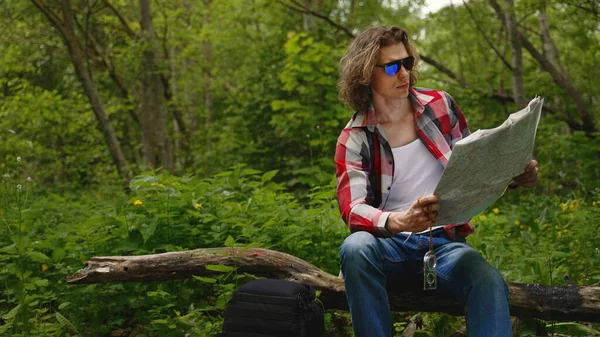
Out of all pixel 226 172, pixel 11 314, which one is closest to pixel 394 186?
pixel 226 172

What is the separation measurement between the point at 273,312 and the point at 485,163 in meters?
1.12

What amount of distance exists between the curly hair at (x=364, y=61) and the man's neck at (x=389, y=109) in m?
0.06

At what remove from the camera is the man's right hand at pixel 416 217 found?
2.52 metres

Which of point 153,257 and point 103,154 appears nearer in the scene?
point 153,257

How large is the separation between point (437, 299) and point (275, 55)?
9.36 meters

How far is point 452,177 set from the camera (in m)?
2.42

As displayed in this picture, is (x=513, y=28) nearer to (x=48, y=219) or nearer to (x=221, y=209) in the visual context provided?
(x=221, y=209)

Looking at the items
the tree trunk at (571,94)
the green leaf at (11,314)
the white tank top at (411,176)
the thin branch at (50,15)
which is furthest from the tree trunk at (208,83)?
the white tank top at (411,176)

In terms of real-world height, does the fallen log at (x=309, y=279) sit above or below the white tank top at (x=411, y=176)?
below

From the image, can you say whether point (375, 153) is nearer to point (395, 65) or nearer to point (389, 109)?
point (389, 109)

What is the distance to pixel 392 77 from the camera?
10.3 feet

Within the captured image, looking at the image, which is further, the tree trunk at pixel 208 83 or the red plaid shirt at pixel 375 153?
the tree trunk at pixel 208 83

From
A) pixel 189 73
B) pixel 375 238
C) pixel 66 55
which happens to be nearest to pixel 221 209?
pixel 375 238

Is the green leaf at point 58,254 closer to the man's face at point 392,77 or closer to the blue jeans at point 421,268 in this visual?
the blue jeans at point 421,268
